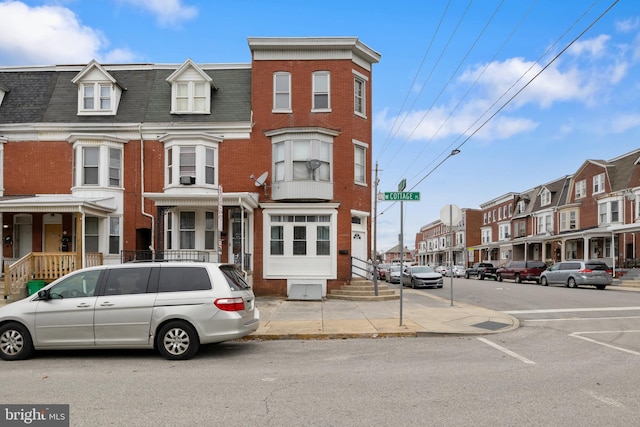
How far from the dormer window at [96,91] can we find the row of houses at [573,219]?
1611 centimetres

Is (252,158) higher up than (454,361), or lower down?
higher up

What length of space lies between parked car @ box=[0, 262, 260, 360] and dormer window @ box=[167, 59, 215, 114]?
12.4 m

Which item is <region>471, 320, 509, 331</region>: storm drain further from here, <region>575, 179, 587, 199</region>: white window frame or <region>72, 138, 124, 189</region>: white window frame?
<region>575, 179, 587, 199</region>: white window frame

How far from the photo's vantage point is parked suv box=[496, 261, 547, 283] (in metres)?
34.6

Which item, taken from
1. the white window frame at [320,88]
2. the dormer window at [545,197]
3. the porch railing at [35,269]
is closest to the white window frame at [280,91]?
the white window frame at [320,88]

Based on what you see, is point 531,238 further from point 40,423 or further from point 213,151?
point 40,423

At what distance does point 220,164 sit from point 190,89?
135 inches

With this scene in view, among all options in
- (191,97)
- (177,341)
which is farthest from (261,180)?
(177,341)

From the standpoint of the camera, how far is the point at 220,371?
7418 millimetres

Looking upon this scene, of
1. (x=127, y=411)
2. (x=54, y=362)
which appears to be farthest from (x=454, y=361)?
(x=54, y=362)

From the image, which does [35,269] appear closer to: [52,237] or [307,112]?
[52,237]

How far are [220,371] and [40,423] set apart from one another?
8.90 ft

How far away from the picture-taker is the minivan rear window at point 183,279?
852cm

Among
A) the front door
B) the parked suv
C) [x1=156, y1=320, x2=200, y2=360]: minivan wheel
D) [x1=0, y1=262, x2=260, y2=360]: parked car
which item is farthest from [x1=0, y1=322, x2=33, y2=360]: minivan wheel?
the parked suv
